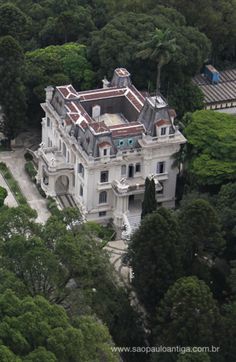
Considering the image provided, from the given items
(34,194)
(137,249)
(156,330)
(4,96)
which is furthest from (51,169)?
(156,330)

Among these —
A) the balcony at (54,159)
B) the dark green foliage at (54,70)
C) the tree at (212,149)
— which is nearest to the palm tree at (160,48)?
the tree at (212,149)

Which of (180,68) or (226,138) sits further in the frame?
(180,68)

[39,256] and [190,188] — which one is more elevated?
[39,256]

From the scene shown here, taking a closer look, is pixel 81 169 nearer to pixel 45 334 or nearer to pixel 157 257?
pixel 157 257

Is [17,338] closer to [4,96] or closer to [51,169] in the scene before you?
[51,169]

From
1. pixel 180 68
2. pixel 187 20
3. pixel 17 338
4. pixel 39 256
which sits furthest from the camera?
pixel 187 20

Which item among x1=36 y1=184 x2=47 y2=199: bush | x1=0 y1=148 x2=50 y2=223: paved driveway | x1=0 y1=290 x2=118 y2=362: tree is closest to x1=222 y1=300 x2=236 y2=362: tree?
x1=0 y1=290 x2=118 y2=362: tree

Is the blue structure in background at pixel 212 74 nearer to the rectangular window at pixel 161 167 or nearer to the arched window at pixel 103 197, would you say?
the rectangular window at pixel 161 167

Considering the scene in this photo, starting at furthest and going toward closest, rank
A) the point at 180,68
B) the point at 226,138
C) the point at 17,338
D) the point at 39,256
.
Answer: the point at 180,68 < the point at 226,138 < the point at 39,256 < the point at 17,338
